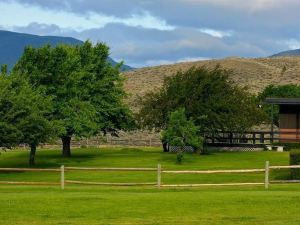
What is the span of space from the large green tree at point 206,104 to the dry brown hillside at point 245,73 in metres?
65.8

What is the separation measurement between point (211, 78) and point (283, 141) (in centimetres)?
884

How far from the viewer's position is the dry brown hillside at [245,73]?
133250 millimetres

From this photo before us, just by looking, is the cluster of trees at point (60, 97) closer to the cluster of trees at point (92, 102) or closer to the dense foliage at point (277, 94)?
the cluster of trees at point (92, 102)

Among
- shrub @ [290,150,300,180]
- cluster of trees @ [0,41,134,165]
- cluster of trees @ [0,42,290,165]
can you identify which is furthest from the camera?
cluster of trees @ [0,42,290,165]

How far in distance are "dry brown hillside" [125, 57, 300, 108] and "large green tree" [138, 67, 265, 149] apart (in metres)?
65.8

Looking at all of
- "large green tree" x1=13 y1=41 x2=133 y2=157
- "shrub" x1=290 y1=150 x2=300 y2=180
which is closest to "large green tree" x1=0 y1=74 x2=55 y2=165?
"large green tree" x1=13 y1=41 x2=133 y2=157

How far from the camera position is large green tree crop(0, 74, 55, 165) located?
144 ft

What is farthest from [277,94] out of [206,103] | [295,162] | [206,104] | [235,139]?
[295,162]

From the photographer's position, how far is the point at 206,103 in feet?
183

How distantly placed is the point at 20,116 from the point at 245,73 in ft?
336

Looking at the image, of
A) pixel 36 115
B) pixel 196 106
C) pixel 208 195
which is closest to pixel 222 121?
pixel 196 106

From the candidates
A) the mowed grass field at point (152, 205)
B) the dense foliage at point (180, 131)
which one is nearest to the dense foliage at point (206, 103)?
the dense foliage at point (180, 131)

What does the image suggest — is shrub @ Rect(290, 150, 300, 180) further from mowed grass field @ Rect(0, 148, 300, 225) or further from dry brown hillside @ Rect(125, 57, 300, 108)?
dry brown hillside @ Rect(125, 57, 300, 108)

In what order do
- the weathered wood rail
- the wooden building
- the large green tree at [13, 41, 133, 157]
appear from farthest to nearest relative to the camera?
the weathered wood rail, the wooden building, the large green tree at [13, 41, 133, 157]
